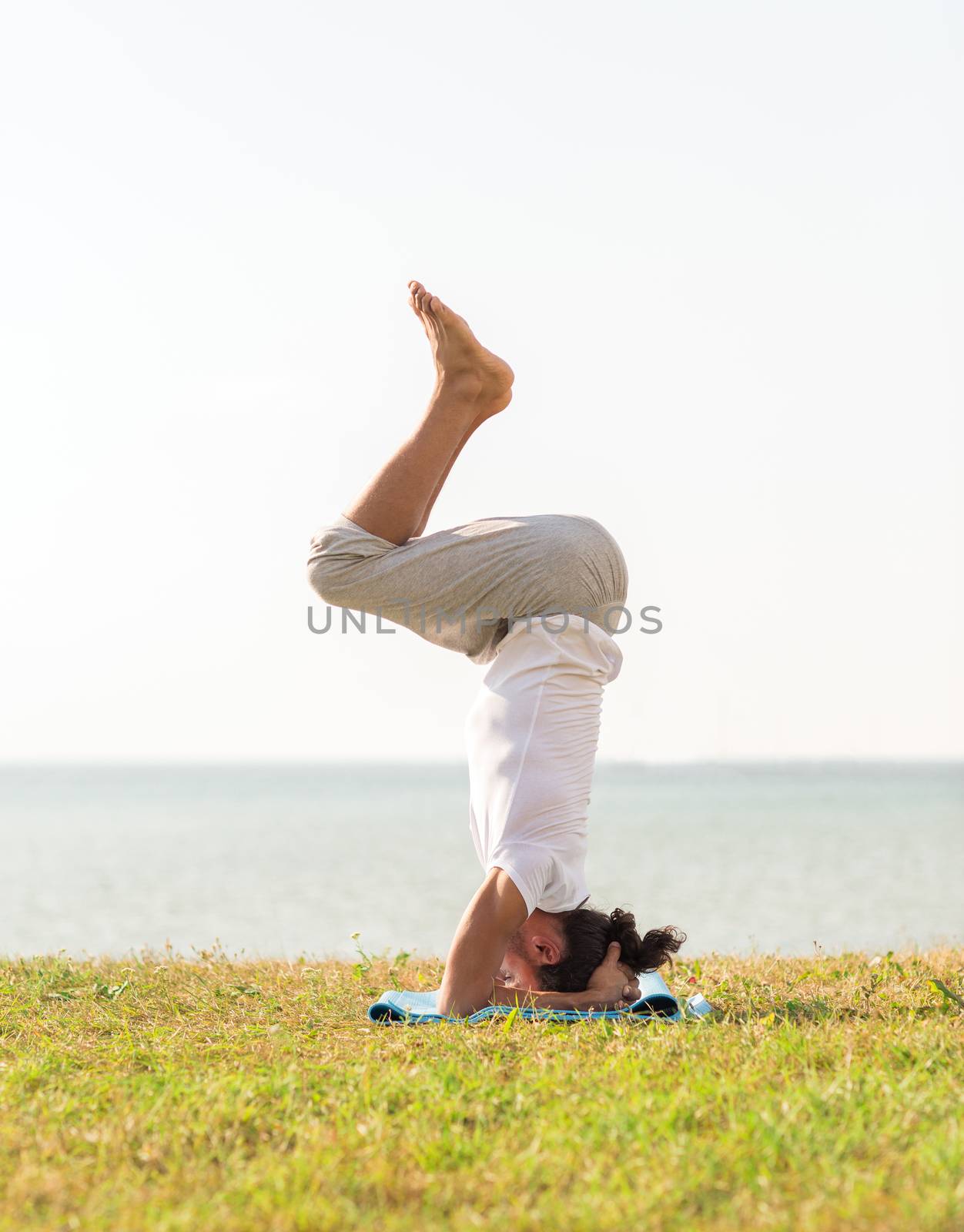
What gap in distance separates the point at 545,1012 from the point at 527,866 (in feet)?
1.76

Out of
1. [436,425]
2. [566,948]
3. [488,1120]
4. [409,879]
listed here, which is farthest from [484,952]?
[409,879]

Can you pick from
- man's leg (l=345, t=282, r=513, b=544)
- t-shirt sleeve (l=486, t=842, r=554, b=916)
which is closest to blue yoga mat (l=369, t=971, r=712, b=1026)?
t-shirt sleeve (l=486, t=842, r=554, b=916)

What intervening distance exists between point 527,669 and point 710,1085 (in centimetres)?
192

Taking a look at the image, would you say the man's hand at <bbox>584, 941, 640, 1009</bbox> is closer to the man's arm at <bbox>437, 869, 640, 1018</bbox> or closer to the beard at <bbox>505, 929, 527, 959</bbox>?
the man's arm at <bbox>437, 869, 640, 1018</bbox>

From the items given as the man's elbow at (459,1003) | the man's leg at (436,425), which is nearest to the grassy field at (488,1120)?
the man's elbow at (459,1003)

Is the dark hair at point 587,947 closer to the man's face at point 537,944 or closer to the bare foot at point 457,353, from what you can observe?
the man's face at point 537,944

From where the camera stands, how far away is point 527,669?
4742 mm

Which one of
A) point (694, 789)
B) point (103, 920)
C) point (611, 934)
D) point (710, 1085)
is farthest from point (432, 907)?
point (694, 789)

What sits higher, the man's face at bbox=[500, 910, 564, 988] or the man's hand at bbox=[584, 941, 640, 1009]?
the man's face at bbox=[500, 910, 564, 988]

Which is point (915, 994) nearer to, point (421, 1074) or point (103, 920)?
point (421, 1074)

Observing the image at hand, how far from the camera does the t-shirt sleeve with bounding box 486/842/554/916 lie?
4477 mm

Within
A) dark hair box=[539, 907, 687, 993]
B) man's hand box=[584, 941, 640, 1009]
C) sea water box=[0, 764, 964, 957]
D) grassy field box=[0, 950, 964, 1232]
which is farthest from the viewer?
sea water box=[0, 764, 964, 957]

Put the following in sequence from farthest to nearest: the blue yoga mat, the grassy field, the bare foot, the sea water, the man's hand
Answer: the sea water → the bare foot → the man's hand → the blue yoga mat → the grassy field

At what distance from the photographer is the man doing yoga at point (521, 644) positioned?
15.3 ft
